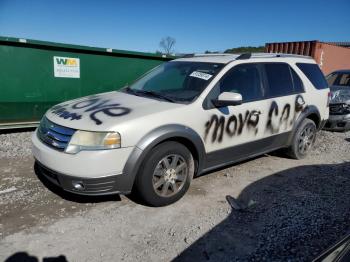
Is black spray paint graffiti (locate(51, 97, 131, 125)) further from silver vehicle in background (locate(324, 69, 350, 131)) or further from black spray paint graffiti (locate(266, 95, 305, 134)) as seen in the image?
silver vehicle in background (locate(324, 69, 350, 131))

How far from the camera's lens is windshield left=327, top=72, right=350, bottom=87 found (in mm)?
8973

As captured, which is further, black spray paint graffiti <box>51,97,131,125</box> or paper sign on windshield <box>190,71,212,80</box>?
paper sign on windshield <box>190,71,212,80</box>

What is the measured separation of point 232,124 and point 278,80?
1.27m

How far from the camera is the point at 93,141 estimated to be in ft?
10.7

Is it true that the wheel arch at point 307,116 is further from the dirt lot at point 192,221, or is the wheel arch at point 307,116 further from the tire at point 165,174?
the tire at point 165,174

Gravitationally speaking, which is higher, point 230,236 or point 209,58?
point 209,58

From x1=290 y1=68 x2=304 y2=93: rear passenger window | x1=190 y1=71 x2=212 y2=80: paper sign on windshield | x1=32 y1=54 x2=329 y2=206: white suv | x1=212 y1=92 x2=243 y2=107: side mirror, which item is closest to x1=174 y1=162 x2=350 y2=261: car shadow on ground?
x1=32 y1=54 x2=329 y2=206: white suv

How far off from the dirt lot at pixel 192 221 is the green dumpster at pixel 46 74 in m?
1.97

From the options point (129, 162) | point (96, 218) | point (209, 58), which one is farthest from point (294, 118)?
point (96, 218)

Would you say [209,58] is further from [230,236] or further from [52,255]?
[52,255]

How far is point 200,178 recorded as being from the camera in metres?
4.70

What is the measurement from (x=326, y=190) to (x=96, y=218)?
2.99m

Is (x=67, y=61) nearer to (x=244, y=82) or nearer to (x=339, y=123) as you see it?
(x=244, y=82)

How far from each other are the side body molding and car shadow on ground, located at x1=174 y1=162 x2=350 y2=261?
907 millimetres
